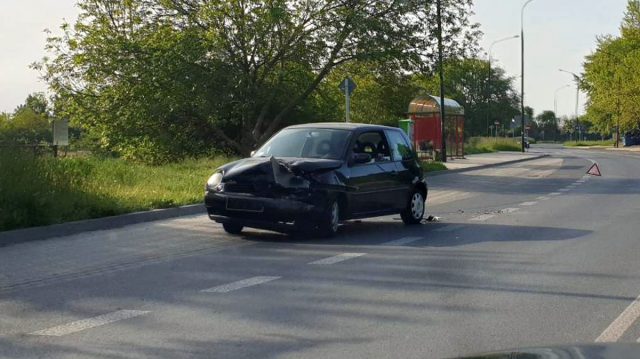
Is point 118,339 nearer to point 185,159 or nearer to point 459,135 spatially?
point 185,159

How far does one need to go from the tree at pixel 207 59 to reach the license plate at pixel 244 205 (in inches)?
638

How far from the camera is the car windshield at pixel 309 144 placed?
12289mm

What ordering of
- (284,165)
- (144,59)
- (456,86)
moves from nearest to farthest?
(284,165) → (144,59) → (456,86)

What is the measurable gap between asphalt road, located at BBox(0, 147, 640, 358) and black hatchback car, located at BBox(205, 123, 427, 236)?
1.15 feet

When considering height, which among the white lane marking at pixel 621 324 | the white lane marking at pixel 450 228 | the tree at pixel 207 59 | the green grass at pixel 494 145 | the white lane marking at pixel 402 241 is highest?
the tree at pixel 207 59

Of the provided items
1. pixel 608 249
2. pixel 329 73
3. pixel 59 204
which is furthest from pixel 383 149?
pixel 329 73

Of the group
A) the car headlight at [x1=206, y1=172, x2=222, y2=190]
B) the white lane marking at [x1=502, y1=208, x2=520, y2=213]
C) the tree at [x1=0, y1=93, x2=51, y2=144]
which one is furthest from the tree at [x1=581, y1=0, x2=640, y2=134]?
the car headlight at [x1=206, y1=172, x2=222, y2=190]

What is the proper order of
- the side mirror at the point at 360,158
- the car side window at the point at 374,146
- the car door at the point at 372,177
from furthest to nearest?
1. the car side window at the point at 374,146
2. the side mirror at the point at 360,158
3. the car door at the point at 372,177

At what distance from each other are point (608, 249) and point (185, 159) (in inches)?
873

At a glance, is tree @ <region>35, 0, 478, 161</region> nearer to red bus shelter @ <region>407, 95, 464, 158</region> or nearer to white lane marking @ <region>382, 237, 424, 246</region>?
red bus shelter @ <region>407, 95, 464, 158</region>

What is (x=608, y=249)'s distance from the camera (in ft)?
35.3

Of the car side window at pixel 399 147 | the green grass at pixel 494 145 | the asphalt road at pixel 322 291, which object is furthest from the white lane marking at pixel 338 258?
the green grass at pixel 494 145

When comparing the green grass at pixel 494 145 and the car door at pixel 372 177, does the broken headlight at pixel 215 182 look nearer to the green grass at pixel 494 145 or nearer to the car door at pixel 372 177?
the car door at pixel 372 177

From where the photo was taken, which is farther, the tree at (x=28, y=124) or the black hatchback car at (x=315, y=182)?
the tree at (x=28, y=124)
